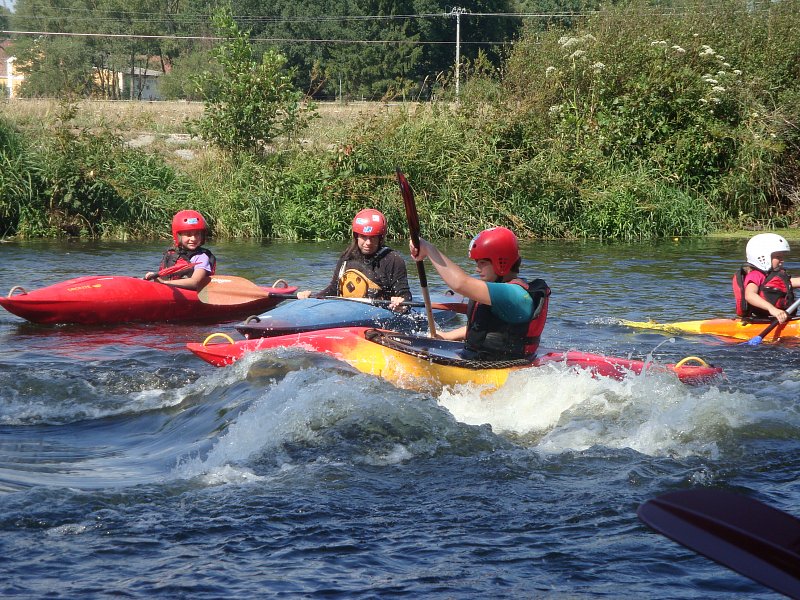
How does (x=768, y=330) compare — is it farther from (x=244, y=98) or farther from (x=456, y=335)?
(x=244, y=98)

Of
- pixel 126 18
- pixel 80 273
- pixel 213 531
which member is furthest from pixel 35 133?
pixel 126 18

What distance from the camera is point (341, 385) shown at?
20.1ft

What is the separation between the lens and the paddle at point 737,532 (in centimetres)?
189

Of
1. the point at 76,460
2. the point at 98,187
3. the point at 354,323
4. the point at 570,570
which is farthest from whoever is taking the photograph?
the point at 98,187

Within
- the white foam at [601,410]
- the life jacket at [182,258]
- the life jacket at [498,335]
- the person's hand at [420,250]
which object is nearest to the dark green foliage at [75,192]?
the life jacket at [182,258]

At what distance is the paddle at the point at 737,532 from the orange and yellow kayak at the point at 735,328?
7.42 meters

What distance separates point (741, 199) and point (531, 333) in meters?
13.9

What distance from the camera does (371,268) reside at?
878 centimetres

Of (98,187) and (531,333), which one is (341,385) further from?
(98,187)

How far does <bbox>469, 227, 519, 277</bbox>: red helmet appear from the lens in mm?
5840

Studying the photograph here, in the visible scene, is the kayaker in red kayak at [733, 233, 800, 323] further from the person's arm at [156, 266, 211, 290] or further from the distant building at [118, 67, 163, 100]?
the distant building at [118, 67, 163, 100]

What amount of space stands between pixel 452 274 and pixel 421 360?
1.42 metres

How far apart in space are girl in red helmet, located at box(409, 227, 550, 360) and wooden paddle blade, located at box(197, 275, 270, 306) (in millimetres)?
4109

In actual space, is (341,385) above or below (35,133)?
below
